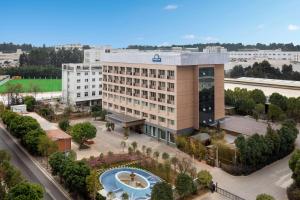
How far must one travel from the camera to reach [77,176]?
17.2 meters

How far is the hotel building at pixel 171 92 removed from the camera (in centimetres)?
2697

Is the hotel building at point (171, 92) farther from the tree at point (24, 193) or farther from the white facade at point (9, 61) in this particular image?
the white facade at point (9, 61)

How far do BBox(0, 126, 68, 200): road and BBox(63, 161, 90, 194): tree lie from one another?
1150 mm

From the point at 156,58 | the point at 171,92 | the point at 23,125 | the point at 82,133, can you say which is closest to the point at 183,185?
the point at 171,92

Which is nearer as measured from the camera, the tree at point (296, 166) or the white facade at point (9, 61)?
the tree at point (296, 166)

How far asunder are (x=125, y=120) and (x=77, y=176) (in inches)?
527

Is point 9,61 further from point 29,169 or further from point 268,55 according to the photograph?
point 29,169

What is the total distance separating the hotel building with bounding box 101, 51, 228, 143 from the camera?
27.0 meters

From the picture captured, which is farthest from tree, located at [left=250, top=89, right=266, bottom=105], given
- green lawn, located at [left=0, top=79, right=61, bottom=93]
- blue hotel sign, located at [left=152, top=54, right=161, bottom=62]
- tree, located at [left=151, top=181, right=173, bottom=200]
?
green lawn, located at [left=0, top=79, right=61, bottom=93]

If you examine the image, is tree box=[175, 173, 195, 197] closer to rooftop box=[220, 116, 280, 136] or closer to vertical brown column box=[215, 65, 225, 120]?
rooftop box=[220, 116, 280, 136]

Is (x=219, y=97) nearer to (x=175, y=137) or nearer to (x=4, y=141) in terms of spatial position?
(x=175, y=137)

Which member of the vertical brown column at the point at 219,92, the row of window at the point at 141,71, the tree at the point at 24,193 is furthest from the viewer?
the vertical brown column at the point at 219,92

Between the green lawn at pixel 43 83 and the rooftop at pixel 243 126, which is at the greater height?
the green lawn at pixel 43 83

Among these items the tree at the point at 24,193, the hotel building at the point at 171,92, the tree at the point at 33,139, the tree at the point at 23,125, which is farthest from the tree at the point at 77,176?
the hotel building at the point at 171,92
